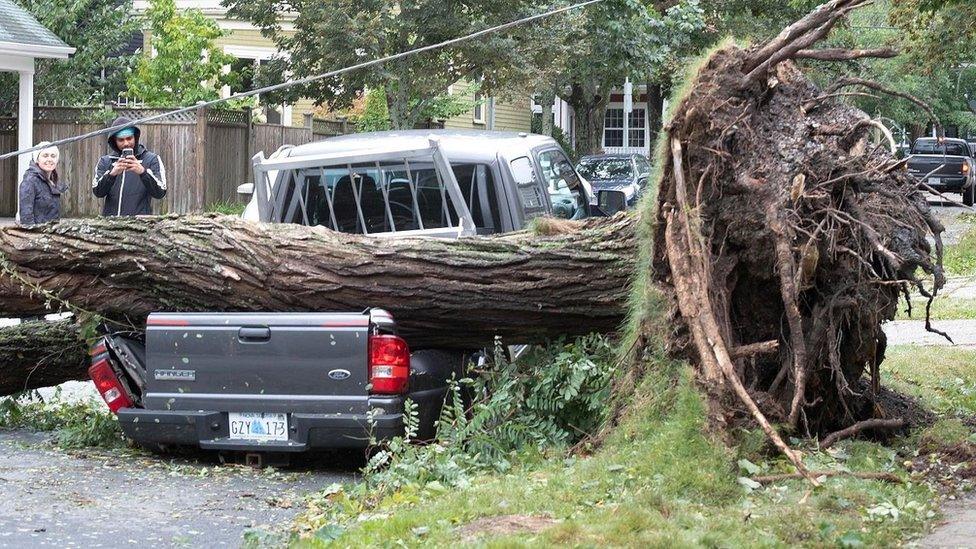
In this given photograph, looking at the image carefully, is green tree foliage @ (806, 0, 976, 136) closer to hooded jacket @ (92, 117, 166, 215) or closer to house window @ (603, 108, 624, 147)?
hooded jacket @ (92, 117, 166, 215)

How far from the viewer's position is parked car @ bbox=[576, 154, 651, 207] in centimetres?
2256

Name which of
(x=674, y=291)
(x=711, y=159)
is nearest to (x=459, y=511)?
(x=674, y=291)

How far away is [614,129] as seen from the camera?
175 feet

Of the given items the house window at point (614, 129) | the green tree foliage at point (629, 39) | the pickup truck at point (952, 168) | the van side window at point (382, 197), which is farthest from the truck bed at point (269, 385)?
the house window at point (614, 129)

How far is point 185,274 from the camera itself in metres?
7.61

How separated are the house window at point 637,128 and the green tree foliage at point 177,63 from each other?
29087mm

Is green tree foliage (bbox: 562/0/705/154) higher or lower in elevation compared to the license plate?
higher

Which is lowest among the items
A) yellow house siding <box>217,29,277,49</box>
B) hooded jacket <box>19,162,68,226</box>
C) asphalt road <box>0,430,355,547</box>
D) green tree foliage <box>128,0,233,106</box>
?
asphalt road <box>0,430,355,547</box>

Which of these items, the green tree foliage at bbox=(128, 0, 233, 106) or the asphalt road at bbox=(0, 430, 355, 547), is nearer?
the asphalt road at bbox=(0, 430, 355, 547)

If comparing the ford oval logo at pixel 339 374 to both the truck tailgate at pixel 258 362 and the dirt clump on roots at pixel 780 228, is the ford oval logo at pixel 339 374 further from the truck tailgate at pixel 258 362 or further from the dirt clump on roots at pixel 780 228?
the dirt clump on roots at pixel 780 228

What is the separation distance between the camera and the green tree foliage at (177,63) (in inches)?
938

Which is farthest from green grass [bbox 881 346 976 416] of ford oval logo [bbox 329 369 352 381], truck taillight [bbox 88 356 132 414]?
truck taillight [bbox 88 356 132 414]

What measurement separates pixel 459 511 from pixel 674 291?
5.41 ft

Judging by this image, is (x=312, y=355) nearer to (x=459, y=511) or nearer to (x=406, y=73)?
(x=459, y=511)
